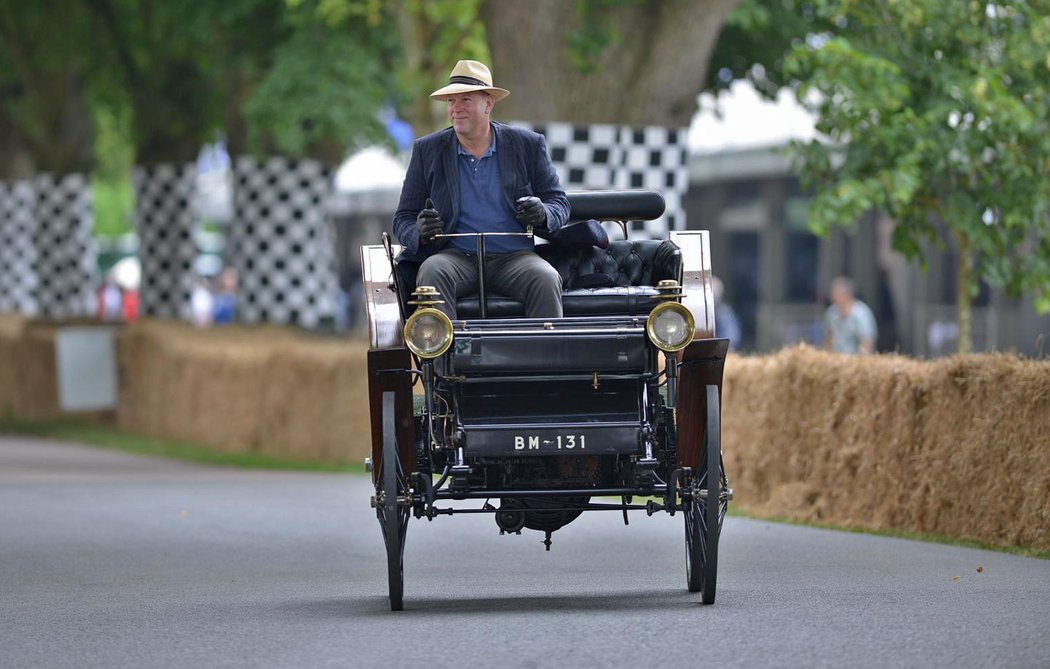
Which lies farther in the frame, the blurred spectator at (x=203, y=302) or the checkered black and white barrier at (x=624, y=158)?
the blurred spectator at (x=203, y=302)

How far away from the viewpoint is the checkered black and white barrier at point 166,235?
30406 mm

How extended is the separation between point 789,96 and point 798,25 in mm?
2615

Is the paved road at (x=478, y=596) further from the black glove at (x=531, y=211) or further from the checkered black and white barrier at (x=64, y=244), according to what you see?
the checkered black and white barrier at (x=64, y=244)

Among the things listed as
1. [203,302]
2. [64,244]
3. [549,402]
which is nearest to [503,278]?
[549,402]

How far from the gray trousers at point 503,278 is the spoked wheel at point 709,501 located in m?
0.81

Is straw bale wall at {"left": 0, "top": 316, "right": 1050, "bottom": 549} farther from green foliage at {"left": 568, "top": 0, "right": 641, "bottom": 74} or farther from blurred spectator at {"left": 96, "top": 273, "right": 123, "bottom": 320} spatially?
blurred spectator at {"left": 96, "top": 273, "right": 123, "bottom": 320}

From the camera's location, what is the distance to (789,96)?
22500 millimetres

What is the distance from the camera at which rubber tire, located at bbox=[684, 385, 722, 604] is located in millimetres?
8883

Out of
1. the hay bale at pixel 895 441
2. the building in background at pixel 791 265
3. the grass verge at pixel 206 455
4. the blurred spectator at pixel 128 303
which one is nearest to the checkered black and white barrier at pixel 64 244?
the grass verge at pixel 206 455

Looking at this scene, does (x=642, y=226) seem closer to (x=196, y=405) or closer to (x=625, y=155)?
(x=625, y=155)

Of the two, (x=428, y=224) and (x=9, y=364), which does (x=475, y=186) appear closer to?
(x=428, y=224)

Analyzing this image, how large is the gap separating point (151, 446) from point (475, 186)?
15.2 metres

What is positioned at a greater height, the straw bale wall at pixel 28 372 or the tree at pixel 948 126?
the tree at pixel 948 126

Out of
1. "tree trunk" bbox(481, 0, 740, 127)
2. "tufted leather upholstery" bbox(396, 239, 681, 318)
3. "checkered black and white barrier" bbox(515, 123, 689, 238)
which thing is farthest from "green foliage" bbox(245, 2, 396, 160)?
"tufted leather upholstery" bbox(396, 239, 681, 318)
